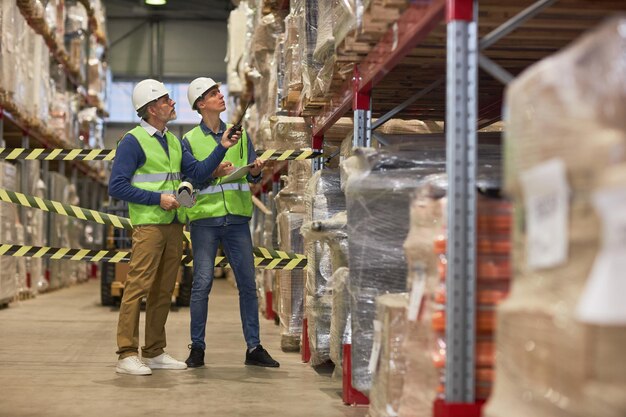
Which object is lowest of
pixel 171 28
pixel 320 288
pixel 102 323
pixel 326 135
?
pixel 102 323

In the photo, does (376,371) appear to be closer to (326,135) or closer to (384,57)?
(384,57)

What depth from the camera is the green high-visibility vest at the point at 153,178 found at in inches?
252

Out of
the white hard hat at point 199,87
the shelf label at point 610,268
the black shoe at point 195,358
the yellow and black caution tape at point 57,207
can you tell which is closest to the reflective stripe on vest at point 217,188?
the white hard hat at point 199,87

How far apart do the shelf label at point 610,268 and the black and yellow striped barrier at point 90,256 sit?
5991 millimetres

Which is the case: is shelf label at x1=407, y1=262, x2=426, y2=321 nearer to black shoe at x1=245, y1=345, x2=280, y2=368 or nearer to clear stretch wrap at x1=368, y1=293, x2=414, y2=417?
clear stretch wrap at x1=368, y1=293, x2=414, y2=417

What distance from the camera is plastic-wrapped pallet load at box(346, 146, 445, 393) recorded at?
460 centimetres

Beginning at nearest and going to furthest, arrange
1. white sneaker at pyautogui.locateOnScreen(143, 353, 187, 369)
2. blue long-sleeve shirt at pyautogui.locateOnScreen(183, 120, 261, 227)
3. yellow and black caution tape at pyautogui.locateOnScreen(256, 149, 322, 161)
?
white sneaker at pyautogui.locateOnScreen(143, 353, 187, 369) < blue long-sleeve shirt at pyautogui.locateOnScreen(183, 120, 261, 227) < yellow and black caution tape at pyautogui.locateOnScreen(256, 149, 322, 161)

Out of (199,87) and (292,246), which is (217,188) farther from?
(292,246)

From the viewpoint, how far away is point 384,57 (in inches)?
186

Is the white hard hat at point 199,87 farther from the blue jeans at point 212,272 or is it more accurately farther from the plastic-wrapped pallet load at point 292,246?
the plastic-wrapped pallet load at point 292,246

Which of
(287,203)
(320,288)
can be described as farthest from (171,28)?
(320,288)

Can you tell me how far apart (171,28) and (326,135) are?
24490mm

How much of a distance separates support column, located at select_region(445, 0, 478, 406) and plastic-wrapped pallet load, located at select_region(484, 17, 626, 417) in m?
0.83

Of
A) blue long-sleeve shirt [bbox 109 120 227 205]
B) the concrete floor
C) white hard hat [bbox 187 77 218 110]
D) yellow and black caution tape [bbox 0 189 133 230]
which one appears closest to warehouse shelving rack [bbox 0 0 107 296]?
yellow and black caution tape [bbox 0 189 133 230]
